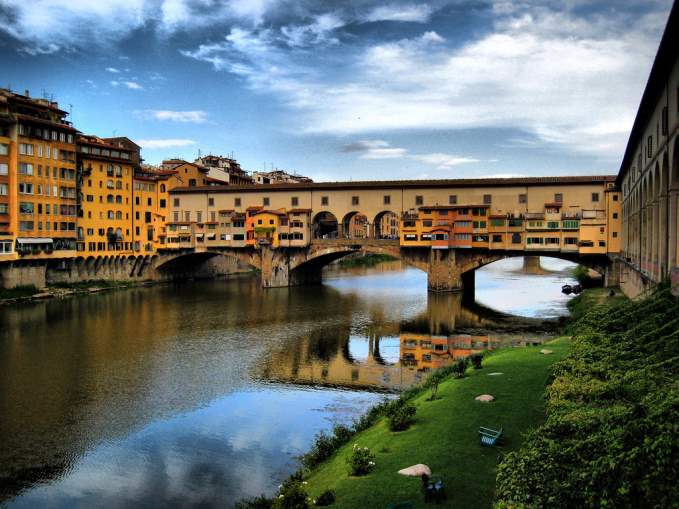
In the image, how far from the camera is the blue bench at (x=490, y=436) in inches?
541

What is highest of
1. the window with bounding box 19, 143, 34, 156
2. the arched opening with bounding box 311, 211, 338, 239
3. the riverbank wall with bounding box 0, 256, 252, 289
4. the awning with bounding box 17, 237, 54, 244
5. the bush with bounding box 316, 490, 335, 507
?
the window with bounding box 19, 143, 34, 156

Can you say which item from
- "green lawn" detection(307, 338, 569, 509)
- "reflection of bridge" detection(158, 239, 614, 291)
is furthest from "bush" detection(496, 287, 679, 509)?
"reflection of bridge" detection(158, 239, 614, 291)

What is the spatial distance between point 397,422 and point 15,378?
18804 mm

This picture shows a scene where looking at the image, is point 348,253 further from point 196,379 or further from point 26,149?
point 196,379

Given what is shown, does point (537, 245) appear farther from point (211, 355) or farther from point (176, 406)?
point (176, 406)

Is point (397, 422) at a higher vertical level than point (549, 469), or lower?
lower

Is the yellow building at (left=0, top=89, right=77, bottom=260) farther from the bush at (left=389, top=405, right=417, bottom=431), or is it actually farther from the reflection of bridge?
the bush at (left=389, top=405, right=417, bottom=431)

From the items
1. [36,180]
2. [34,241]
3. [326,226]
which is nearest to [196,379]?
[34,241]

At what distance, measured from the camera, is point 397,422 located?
16.3 metres

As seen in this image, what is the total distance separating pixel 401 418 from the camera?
1633 cm

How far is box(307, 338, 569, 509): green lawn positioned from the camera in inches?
462

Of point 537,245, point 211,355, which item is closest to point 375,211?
point 537,245

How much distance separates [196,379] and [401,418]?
1286cm

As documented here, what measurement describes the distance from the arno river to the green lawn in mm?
3020
